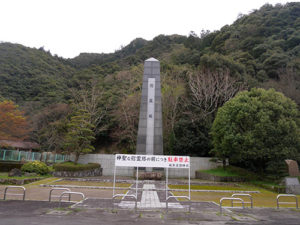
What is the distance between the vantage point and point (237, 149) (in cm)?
1422

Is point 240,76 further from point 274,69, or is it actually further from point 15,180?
point 15,180

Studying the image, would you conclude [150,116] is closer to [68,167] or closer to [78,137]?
[78,137]

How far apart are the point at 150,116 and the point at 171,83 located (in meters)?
7.56

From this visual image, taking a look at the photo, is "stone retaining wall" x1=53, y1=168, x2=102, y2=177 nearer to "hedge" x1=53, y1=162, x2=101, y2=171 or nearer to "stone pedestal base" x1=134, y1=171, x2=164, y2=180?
"hedge" x1=53, y1=162, x2=101, y2=171

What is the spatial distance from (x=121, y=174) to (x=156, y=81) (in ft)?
28.6

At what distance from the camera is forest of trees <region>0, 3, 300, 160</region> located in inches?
826

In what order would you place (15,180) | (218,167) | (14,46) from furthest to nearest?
(14,46), (218,167), (15,180)

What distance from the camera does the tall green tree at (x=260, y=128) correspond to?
13305 mm

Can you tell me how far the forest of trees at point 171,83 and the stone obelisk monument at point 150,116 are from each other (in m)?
3.35

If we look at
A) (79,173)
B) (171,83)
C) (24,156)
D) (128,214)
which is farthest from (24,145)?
(128,214)

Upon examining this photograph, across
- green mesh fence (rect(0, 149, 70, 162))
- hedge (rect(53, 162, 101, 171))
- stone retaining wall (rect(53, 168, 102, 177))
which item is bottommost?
stone retaining wall (rect(53, 168, 102, 177))

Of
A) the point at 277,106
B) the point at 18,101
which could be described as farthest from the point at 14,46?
the point at 277,106

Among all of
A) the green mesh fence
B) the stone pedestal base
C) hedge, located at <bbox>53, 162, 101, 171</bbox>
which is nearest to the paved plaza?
the stone pedestal base

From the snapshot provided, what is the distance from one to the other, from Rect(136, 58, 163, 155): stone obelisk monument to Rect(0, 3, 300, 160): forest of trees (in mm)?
3354
